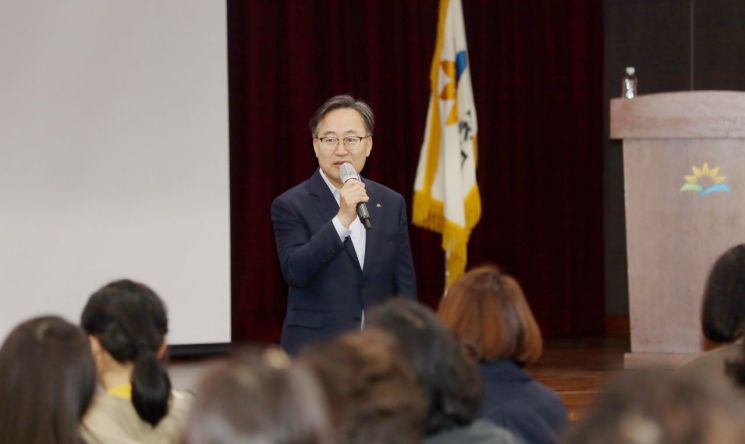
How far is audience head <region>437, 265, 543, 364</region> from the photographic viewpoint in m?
2.16

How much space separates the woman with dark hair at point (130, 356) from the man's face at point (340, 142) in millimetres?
1142

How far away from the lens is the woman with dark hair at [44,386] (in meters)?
1.76

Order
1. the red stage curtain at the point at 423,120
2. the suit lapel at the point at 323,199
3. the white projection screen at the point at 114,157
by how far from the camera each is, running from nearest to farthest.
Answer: the suit lapel at the point at 323,199
the white projection screen at the point at 114,157
the red stage curtain at the point at 423,120

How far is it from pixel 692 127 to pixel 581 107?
348 centimetres

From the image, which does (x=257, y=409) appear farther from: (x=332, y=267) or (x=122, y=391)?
(x=332, y=267)

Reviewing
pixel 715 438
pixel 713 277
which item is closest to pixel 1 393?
pixel 715 438

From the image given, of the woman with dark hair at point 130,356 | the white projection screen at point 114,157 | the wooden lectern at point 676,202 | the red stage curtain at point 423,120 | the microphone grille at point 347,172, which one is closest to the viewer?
the woman with dark hair at point 130,356

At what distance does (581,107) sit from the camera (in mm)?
8219

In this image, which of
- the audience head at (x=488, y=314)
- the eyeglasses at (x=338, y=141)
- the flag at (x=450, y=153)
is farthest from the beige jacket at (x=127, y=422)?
the flag at (x=450, y=153)

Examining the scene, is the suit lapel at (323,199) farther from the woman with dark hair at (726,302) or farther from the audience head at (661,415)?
the audience head at (661,415)

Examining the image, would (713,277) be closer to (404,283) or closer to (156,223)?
(404,283)

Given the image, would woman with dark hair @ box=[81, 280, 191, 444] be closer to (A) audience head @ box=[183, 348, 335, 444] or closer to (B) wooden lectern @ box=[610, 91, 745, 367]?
(A) audience head @ box=[183, 348, 335, 444]

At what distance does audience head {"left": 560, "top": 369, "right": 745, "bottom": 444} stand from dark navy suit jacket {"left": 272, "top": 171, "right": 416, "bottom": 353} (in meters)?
2.27

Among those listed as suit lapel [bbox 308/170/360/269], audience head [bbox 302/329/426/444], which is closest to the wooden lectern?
suit lapel [bbox 308/170/360/269]
